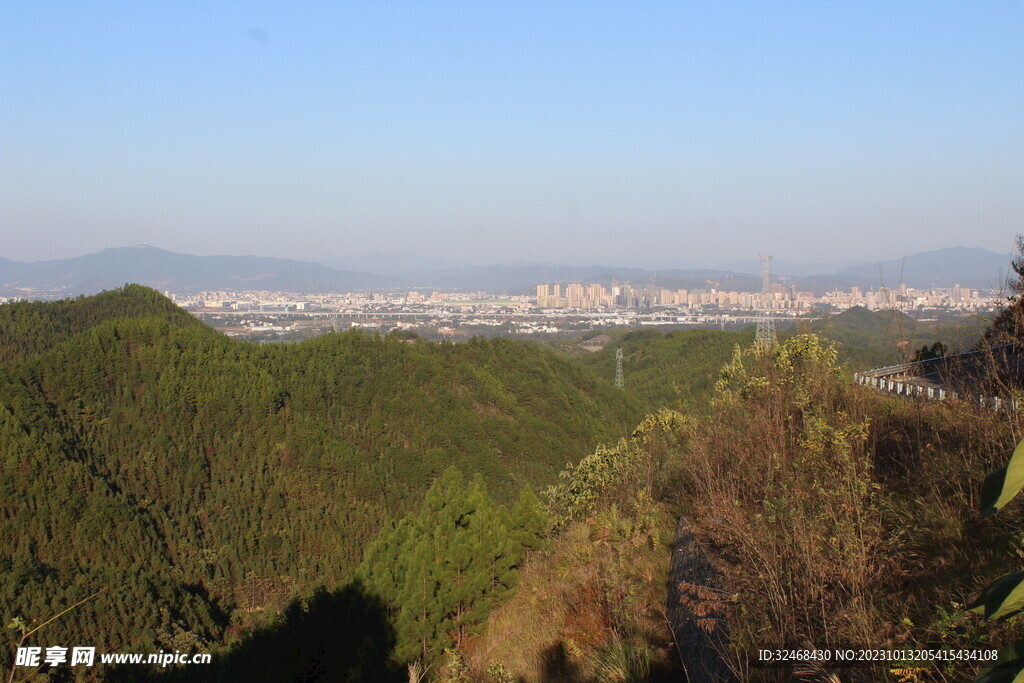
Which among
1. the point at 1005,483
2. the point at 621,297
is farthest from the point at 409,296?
the point at 1005,483

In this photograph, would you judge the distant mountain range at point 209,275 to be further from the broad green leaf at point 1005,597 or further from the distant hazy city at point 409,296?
the broad green leaf at point 1005,597

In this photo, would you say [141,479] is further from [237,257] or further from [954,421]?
[237,257]

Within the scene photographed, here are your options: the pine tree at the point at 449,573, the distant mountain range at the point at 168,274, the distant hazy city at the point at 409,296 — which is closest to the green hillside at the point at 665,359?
the distant hazy city at the point at 409,296

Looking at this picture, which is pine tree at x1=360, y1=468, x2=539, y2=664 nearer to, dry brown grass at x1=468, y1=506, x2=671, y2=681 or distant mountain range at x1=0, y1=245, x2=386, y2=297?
dry brown grass at x1=468, y1=506, x2=671, y2=681

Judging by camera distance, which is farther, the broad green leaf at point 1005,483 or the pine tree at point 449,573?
the pine tree at point 449,573

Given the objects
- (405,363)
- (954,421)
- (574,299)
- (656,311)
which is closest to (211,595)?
(405,363)
